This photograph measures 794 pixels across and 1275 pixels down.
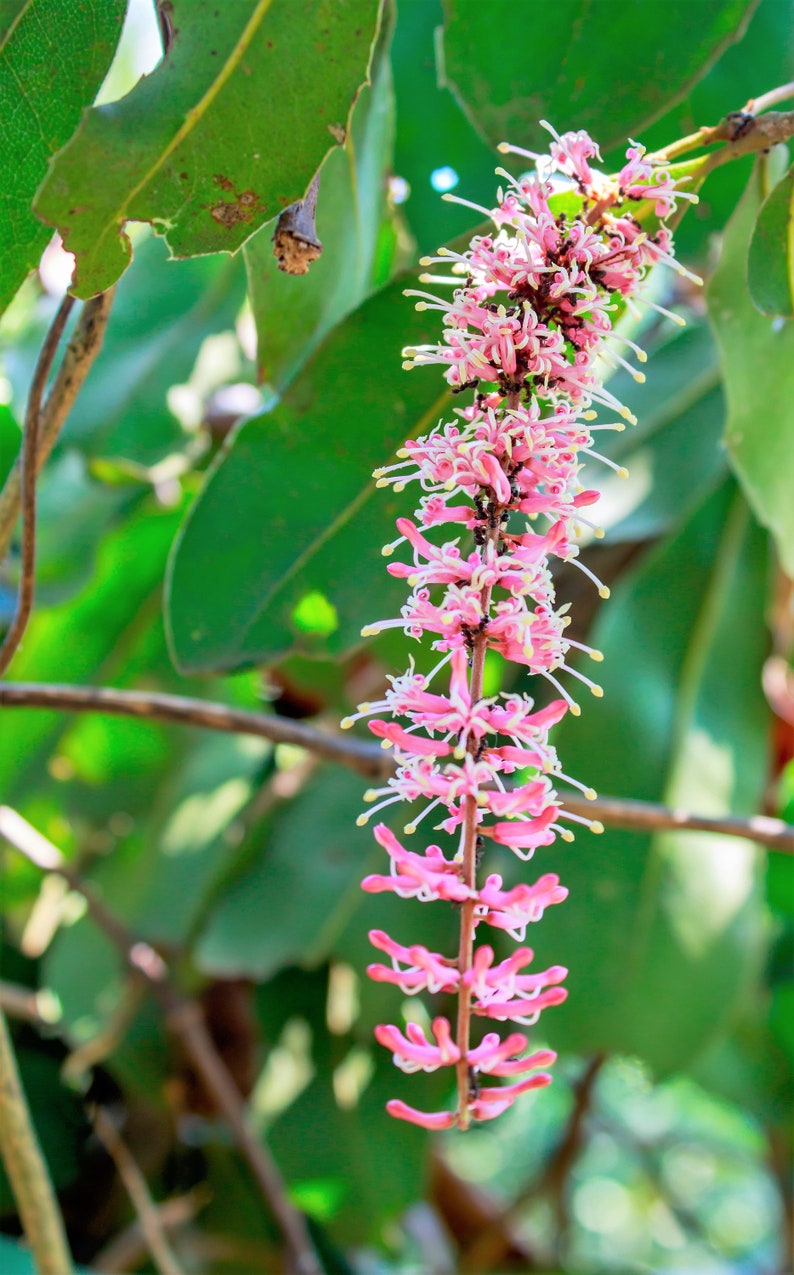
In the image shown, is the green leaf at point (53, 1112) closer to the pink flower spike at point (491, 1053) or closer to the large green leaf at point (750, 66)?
the pink flower spike at point (491, 1053)

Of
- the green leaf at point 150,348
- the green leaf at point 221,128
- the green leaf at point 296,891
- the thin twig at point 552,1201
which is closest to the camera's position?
the green leaf at point 221,128

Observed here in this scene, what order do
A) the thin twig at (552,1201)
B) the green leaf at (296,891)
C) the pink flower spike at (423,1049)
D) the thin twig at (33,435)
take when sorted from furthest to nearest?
the thin twig at (552,1201) < the green leaf at (296,891) < the thin twig at (33,435) < the pink flower spike at (423,1049)

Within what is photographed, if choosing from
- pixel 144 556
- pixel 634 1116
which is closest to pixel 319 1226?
pixel 144 556

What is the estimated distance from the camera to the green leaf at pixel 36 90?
25.7 inches

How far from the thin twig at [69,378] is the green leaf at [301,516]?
0.12m

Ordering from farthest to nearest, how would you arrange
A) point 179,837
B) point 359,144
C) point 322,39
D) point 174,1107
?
point 174,1107, point 179,837, point 359,144, point 322,39

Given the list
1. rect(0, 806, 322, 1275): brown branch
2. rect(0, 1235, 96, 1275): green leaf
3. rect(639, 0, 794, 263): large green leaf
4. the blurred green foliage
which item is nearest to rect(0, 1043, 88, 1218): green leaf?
the blurred green foliage

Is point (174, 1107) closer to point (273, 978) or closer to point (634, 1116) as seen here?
point (273, 978)

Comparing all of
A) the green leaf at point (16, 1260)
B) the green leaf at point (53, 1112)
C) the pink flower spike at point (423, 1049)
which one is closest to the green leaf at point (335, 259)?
the pink flower spike at point (423, 1049)

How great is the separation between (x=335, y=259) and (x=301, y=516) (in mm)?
182

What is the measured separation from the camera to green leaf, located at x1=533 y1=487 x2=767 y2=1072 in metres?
1.17

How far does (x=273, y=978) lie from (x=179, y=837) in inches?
9.1

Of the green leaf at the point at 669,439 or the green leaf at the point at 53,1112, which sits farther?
the green leaf at the point at 53,1112

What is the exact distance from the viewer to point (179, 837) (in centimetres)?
144
